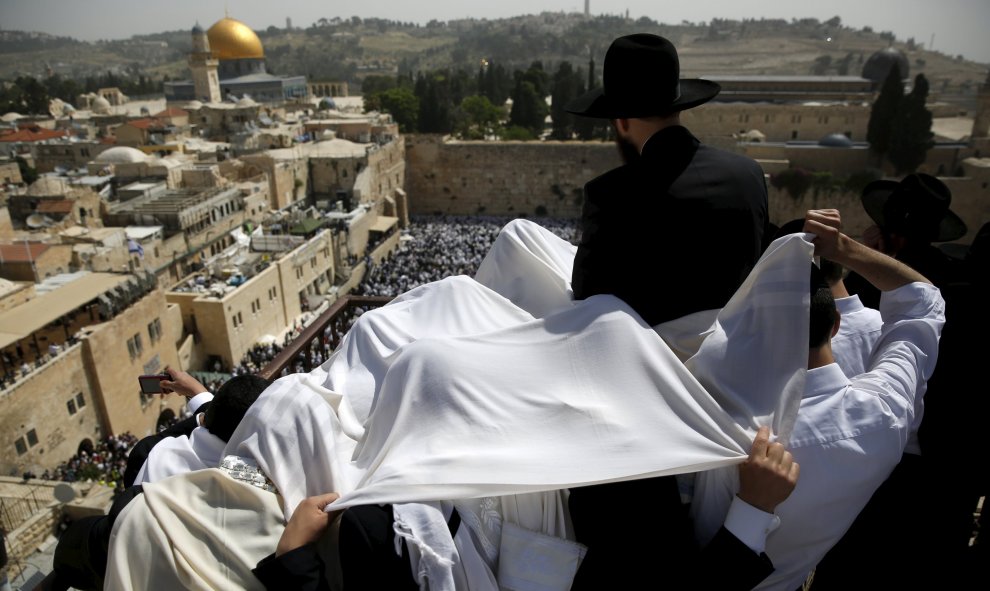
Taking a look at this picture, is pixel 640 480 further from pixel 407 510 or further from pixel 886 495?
pixel 886 495

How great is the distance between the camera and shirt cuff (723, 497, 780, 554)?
1571 mm

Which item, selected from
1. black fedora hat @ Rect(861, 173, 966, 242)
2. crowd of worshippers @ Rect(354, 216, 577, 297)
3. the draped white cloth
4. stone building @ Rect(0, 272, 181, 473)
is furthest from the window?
black fedora hat @ Rect(861, 173, 966, 242)

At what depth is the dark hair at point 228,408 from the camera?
6.91 ft

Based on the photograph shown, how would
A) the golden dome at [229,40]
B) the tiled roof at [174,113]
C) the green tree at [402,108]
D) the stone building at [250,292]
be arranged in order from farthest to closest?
the golden dome at [229,40], the green tree at [402,108], the tiled roof at [174,113], the stone building at [250,292]

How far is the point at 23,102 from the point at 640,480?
57335mm

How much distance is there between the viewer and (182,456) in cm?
206

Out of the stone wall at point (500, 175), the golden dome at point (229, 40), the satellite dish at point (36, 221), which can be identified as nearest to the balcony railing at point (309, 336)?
the satellite dish at point (36, 221)

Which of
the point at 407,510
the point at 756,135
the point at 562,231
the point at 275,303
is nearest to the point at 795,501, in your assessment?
the point at 407,510

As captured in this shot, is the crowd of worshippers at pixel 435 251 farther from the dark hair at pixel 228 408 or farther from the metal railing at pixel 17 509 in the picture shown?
the dark hair at pixel 228 408

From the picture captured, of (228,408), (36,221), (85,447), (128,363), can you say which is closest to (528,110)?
(36,221)

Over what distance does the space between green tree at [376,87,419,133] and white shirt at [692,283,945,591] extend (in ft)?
112

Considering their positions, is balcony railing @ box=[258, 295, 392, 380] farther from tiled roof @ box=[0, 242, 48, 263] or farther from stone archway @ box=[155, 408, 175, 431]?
tiled roof @ box=[0, 242, 48, 263]

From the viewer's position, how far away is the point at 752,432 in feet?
→ 5.44

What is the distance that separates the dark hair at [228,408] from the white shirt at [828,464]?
1.44 metres
